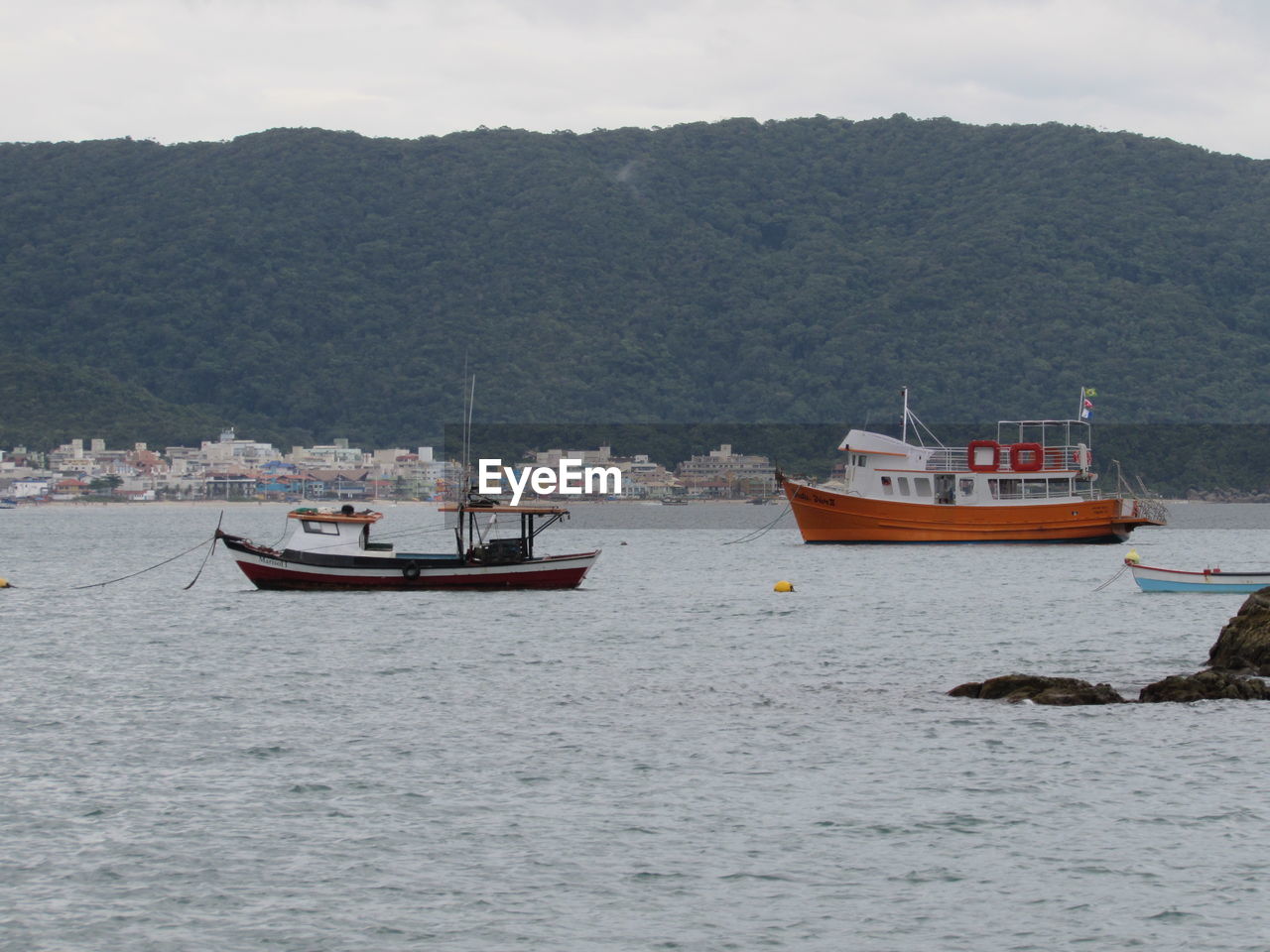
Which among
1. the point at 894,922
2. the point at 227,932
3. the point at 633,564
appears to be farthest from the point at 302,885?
the point at 633,564

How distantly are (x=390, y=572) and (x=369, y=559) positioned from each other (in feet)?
2.47

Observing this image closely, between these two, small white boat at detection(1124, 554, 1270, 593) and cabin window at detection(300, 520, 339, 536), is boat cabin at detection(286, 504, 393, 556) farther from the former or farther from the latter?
small white boat at detection(1124, 554, 1270, 593)

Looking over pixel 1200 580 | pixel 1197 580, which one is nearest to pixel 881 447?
pixel 1197 580

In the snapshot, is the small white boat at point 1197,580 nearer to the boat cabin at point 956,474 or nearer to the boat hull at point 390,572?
the boat hull at point 390,572

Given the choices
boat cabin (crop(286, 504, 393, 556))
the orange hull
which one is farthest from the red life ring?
boat cabin (crop(286, 504, 393, 556))

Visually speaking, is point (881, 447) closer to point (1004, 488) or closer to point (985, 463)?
point (985, 463)

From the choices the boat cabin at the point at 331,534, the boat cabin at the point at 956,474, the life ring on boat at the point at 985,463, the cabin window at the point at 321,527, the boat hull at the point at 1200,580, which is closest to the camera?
the boat cabin at the point at 331,534

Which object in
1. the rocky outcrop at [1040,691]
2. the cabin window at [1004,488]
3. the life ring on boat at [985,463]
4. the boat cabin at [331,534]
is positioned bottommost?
the rocky outcrop at [1040,691]

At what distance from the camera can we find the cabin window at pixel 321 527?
1950 inches

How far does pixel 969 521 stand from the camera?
78.4 metres

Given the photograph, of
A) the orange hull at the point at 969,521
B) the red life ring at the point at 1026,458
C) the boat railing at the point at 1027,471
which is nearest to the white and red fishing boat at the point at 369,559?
the orange hull at the point at 969,521

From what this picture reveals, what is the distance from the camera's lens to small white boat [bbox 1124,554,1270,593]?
50609 mm

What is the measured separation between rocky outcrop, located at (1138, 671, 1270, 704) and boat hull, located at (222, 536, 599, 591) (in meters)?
25.2

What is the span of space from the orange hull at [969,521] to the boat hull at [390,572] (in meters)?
29.8
